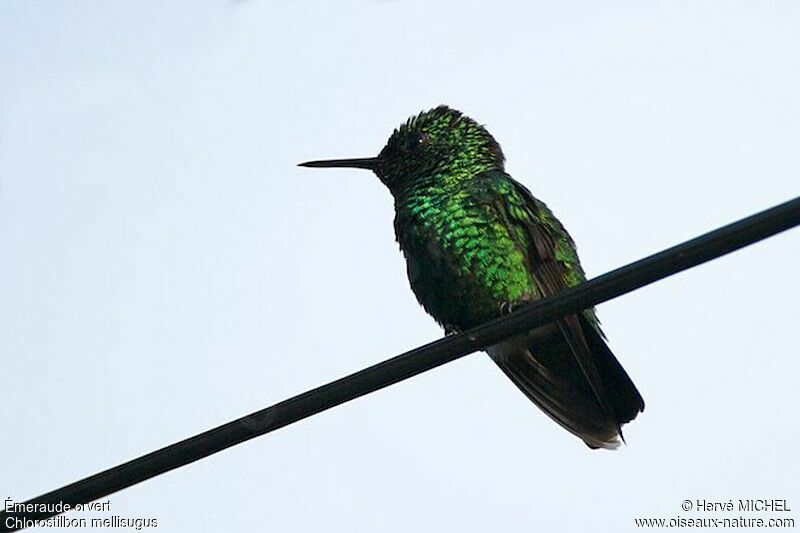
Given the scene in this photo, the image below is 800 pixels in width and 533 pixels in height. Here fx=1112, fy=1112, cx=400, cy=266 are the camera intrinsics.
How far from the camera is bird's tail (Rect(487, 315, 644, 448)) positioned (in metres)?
5.18

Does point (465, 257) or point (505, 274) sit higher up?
point (465, 257)

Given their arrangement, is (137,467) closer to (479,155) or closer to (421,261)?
(421,261)

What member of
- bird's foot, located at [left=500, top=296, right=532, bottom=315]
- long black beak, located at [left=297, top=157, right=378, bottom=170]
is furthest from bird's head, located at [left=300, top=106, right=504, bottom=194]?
bird's foot, located at [left=500, top=296, right=532, bottom=315]

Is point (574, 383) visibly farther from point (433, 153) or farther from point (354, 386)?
point (354, 386)

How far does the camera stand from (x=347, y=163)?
262 inches

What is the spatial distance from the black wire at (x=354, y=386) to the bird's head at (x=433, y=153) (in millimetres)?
2938

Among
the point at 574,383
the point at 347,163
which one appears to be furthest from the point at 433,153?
the point at 574,383

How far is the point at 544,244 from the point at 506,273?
294mm

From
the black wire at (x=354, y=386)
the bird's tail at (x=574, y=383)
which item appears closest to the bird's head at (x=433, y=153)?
the bird's tail at (x=574, y=383)

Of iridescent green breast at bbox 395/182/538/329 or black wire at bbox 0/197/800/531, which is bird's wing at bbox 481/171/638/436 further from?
black wire at bbox 0/197/800/531

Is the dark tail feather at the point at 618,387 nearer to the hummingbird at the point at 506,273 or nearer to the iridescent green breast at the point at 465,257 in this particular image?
the hummingbird at the point at 506,273

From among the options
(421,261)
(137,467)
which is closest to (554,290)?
(421,261)

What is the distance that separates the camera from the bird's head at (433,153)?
6.22m

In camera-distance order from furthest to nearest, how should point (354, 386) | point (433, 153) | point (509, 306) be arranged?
point (433, 153), point (509, 306), point (354, 386)
